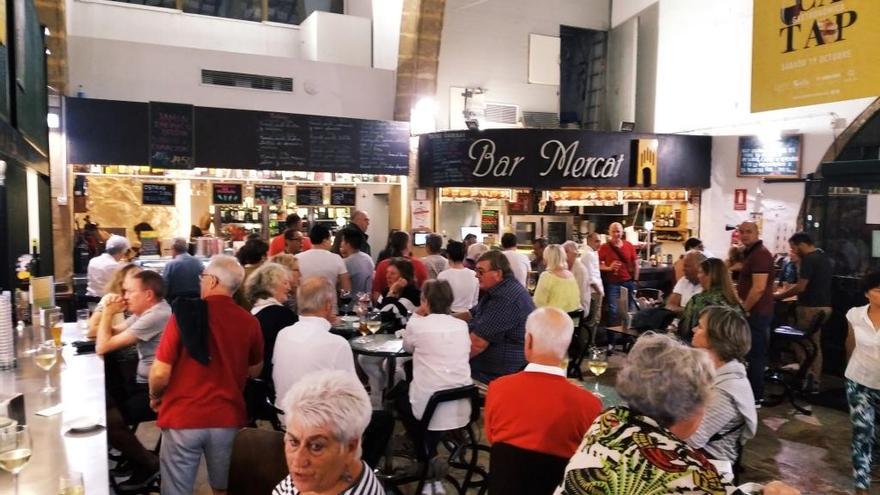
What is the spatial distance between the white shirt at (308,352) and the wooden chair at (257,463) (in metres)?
0.82

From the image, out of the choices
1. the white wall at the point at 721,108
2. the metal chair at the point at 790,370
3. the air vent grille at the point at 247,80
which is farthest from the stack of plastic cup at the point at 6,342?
the white wall at the point at 721,108

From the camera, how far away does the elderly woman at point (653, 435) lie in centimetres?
179

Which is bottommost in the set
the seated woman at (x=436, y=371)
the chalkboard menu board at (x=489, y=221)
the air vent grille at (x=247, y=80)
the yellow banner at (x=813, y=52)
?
the seated woman at (x=436, y=371)

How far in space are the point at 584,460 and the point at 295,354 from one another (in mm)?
1873

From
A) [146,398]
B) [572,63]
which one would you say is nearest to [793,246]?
[146,398]

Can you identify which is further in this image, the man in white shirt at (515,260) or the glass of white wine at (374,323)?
the man in white shirt at (515,260)

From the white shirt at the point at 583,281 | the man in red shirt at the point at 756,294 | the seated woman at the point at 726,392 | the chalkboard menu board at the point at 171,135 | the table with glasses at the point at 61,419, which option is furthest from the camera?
the chalkboard menu board at the point at 171,135

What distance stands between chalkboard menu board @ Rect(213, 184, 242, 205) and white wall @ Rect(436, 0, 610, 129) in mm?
3639

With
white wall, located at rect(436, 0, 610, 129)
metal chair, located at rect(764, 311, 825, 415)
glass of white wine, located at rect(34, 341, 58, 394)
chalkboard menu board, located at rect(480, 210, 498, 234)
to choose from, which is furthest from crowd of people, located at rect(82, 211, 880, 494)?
white wall, located at rect(436, 0, 610, 129)

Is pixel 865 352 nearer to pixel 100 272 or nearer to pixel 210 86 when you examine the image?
pixel 100 272

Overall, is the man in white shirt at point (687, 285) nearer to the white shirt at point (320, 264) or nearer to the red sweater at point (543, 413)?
the white shirt at point (320, 264)

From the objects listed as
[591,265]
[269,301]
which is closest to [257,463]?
[269,301]

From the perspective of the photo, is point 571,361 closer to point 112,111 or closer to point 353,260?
point 353,260

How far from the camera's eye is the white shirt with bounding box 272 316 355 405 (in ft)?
11.0
